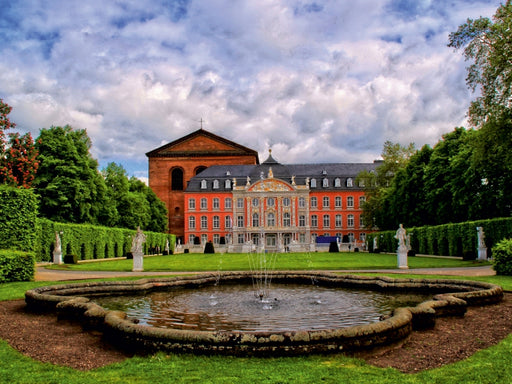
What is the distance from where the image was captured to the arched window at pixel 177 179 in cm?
7356

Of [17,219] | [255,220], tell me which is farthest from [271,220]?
[17,219]

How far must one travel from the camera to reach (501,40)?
885 inches

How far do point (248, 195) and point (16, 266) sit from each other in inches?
2076

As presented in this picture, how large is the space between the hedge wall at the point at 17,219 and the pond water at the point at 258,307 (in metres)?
7.38

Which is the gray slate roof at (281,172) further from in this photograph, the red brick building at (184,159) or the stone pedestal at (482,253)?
the stone pedestal at (482,253)

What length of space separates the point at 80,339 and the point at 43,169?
31689mm

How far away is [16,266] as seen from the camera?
46.7ft

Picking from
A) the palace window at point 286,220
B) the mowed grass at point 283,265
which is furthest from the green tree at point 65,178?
the palace window at point 286,220

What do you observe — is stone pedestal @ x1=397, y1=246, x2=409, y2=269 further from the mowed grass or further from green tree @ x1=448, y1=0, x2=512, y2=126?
green tree @ x1=448, y1=0, x2=512, y2=126

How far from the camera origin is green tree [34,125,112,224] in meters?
34.2

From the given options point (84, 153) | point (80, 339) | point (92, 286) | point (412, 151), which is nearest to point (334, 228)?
point (412, 151)

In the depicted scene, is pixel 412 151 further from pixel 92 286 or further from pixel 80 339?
pixel 80 339

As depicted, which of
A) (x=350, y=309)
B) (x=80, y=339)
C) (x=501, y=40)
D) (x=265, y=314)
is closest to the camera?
(x=80, y=339)

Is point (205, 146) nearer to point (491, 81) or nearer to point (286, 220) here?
point (286, 220)
